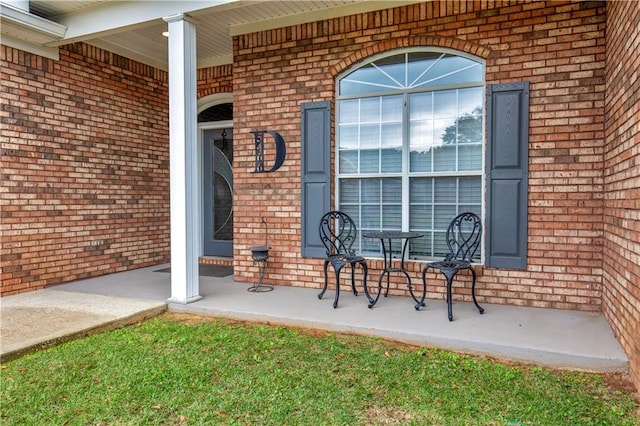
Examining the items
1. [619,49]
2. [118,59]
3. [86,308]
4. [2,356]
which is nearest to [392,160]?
[619,49]

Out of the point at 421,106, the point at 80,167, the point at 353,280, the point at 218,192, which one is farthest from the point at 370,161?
the point at 80,167

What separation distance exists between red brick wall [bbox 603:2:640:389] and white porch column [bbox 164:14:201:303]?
350cm

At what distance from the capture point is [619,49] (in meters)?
2.97

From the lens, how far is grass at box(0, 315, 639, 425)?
2115 millimetres

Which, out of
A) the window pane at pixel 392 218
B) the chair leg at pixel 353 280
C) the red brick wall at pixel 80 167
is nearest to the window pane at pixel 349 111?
the window pane at pixel 392 218

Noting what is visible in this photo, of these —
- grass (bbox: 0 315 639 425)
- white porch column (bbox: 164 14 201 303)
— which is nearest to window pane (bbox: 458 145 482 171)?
grass (bbox: 0 315 639 425)

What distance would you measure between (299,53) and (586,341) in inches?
149

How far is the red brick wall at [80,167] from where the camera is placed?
443 cm

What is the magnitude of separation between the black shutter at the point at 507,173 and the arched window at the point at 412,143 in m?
0.17

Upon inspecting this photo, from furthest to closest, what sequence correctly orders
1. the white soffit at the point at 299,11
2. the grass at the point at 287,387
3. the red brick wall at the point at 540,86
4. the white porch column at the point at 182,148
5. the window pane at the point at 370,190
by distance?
the window pane at the point at 370,190, the white soffit at the point at 299,11, the white porch column at the point at 182,148, the red brick wall at the point at 540,86, the grass at the point at 287,387

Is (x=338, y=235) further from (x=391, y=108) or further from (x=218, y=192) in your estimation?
(x=218, y=192)

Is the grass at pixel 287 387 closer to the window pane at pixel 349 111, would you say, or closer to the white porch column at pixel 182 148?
the white porch column at pixel 182 148

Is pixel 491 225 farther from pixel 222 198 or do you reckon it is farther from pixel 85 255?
pixel 85 255

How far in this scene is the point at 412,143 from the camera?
422 centimetres
